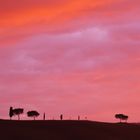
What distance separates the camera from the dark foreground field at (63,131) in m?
94.0

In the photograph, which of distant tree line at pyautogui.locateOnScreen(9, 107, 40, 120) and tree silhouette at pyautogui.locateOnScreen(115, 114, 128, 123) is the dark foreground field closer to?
distant tree line at pyautogui.locateOnScreen(9, 107, 40, 120)

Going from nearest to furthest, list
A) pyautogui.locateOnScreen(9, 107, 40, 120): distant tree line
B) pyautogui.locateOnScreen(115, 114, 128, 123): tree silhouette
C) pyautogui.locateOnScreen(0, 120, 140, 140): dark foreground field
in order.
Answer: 1. pyautogui.locateOnScreen(0, 120, 140, 140): dark foreground field
2. pyautogui.locateOnScreen(9, 107, 40, 120): distant tree line
3. pyautogui.locateOnScreen(115, 114, 128, 123): tree silhouette

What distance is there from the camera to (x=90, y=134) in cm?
10225

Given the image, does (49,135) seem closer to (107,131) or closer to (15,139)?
(15,139)

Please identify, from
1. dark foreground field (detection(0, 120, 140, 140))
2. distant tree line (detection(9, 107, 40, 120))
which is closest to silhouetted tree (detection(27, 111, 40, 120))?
distant tree line (detection(9, 107, 40, 120))

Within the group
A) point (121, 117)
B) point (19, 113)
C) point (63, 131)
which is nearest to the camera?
point (63, 131)

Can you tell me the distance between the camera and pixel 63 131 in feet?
334

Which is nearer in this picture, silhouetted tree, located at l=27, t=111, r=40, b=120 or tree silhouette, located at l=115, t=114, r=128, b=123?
silhouetted tree, located at l=27, t=111, r=40, b=120

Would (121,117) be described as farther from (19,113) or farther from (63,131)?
(63,131)

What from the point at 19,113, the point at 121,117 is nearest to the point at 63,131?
the point at 19,113

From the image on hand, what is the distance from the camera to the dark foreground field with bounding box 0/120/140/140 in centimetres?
9400

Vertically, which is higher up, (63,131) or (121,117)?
(121,117)

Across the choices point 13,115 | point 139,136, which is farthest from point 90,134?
point 13,115

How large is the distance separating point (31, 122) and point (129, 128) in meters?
20.1
